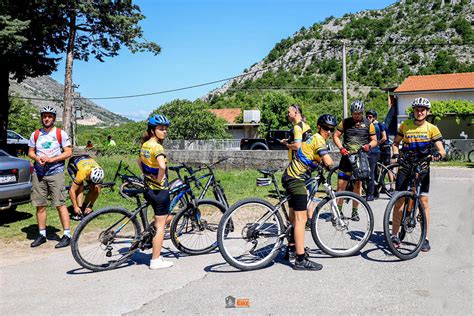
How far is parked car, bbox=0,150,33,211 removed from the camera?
7.18 metres

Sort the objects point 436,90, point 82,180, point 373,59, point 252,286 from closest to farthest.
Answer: point 252,286, point 82,180, point 436,90, point 373,59

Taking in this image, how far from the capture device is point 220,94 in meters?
108

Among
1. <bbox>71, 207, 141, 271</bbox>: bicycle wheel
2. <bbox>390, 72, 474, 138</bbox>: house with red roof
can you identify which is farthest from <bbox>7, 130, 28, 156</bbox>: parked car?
<bbox>390, 72, 474, 138</bbox>: house with red roof

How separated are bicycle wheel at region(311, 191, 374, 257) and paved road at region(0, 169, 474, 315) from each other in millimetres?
155

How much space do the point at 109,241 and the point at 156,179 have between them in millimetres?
956

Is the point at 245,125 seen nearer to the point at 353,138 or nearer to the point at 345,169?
the point at 353,138

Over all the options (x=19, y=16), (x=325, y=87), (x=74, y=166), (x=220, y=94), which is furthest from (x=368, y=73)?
(x=74, y=166)

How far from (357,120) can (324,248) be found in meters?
3.05

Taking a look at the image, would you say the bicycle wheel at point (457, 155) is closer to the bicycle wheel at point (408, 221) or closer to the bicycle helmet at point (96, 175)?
the bicycle wheel at point (408, 221)

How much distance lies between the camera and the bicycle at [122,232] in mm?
5023

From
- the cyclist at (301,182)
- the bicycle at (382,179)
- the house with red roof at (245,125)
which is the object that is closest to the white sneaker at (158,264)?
the cyclist at (301,182)

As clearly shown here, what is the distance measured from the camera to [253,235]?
201 inches

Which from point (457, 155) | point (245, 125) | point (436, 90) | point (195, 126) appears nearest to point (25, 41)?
point (457, 155)

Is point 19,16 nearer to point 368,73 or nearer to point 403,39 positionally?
point 368,73
